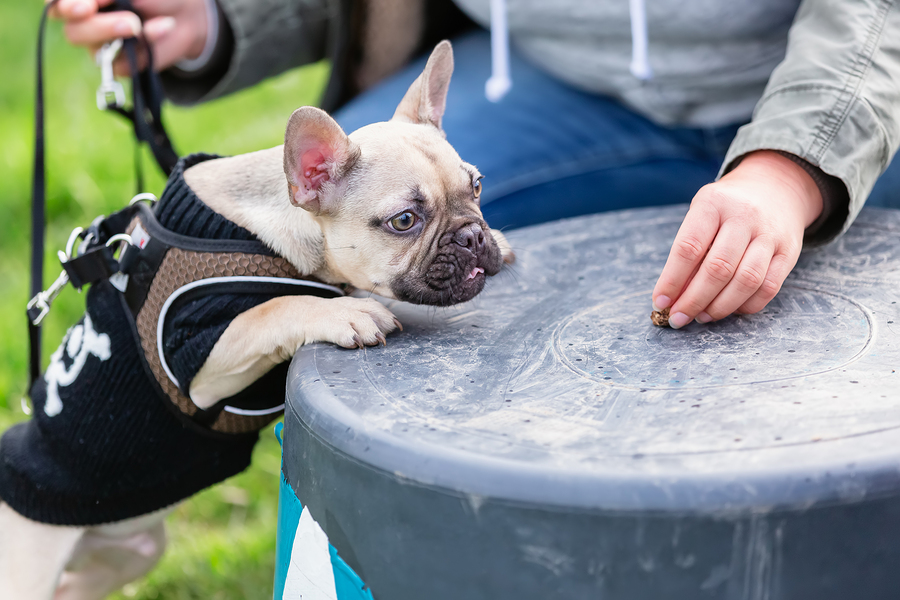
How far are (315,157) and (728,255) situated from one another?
0.70 m

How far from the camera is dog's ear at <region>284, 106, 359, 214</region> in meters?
1.31

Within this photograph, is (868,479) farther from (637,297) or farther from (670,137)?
(670,137)

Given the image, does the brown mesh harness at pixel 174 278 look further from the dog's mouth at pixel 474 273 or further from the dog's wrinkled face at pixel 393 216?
the dog's mouth at pixel 474 273

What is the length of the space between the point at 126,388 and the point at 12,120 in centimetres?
385

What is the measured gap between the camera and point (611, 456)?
89cm

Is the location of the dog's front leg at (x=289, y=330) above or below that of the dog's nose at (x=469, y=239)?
below

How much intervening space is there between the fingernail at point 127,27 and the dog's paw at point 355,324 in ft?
3.02

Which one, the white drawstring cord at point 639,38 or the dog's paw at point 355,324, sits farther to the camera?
the white drawstring cord at point 639,38

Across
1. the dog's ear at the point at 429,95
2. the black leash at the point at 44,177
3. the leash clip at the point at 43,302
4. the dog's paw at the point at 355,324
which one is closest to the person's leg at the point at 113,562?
the black leash at the point at 44,177

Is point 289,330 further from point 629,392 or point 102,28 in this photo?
point 102,28

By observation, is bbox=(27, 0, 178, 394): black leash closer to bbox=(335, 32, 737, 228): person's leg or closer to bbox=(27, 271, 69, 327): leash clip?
bbox=(27, 271, 69, 327): leash clip

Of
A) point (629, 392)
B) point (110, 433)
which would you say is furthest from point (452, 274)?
point (110, 433)

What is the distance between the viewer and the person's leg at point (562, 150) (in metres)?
2.18

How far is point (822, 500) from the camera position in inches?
32.4
